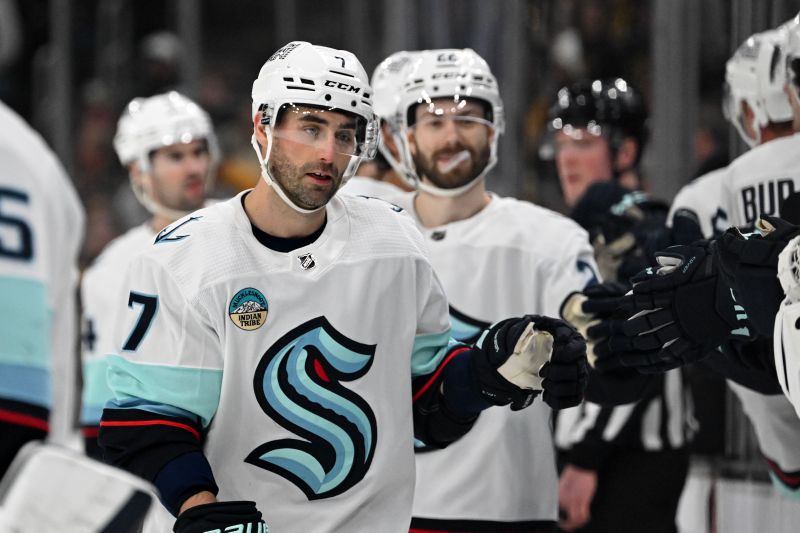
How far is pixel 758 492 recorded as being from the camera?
4.12m

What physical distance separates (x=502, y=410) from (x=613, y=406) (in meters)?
0.56

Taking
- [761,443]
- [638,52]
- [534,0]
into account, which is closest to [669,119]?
[638,52]

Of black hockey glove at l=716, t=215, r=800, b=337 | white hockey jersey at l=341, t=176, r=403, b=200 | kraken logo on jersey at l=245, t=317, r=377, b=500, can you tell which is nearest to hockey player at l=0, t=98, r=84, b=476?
kraken logo on jersey at l=245, t=317, r=377, b=500

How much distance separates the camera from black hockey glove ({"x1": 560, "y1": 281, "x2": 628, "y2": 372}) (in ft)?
10.2

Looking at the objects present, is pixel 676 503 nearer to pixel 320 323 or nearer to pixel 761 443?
pixel 761 443

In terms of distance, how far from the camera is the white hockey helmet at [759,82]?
11.1 feet

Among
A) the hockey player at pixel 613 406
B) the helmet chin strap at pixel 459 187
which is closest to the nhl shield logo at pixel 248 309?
the helmet chin strap at pixel 459 187

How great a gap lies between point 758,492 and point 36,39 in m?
5.29

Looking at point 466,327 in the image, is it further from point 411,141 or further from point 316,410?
point 316,410

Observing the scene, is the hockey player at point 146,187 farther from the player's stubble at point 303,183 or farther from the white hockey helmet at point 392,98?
the player's stubble at point 303,183

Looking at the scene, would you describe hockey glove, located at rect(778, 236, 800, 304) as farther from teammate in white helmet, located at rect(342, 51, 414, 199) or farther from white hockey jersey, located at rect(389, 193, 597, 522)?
teammate in white helmet, located at rect(342, 51, 414, 199)

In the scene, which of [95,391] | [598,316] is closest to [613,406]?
[598,316]

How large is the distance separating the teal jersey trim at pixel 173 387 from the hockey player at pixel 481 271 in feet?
3.04

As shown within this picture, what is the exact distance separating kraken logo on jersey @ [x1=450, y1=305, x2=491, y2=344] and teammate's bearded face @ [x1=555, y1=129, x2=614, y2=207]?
1.02m
